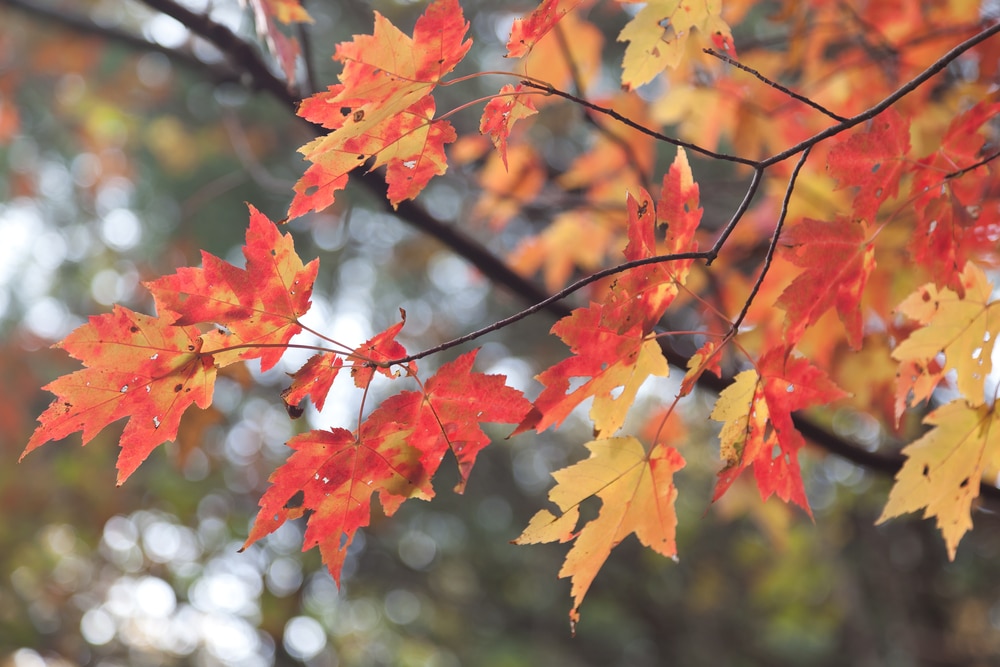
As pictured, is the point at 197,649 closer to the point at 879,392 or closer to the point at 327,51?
the point at 327,51

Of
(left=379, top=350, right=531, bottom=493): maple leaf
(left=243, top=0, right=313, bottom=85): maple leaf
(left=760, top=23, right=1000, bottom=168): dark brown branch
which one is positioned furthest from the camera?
(left=243, top=0, right=313, bottom=85): maple leaf

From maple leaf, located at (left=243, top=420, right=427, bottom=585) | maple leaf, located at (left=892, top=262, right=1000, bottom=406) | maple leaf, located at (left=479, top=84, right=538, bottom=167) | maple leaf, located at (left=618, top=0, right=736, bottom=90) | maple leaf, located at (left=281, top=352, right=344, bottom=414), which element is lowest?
maple leaf, located at (left=243, top=420, right=427, bottom=585)

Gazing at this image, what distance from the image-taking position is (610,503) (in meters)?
0.84

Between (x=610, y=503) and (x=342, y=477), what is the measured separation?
30 centimetres

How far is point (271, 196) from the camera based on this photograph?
4.51m

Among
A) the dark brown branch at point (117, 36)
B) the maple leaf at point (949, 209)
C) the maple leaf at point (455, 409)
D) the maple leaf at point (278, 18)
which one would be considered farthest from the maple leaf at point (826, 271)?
the dark brown branch at point (117, 36)

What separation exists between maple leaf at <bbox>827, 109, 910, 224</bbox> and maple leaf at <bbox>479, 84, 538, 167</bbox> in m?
0.37

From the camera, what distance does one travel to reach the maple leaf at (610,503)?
0.80 meters

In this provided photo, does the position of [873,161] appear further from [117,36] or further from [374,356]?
[117,36]

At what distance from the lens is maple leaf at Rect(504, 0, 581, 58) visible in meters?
0.77

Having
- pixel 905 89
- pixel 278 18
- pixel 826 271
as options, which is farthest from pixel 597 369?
pixel 278 18

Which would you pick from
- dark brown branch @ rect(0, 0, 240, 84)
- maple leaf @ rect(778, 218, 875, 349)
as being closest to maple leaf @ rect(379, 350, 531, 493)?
maple leaf @ rect(778, 218, 875, 349)

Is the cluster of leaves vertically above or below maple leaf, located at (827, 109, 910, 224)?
below

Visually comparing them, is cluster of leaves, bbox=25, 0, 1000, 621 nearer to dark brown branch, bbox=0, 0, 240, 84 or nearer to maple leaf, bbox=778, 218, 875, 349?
maple leaf, bbox=778, 218, 875, 349
